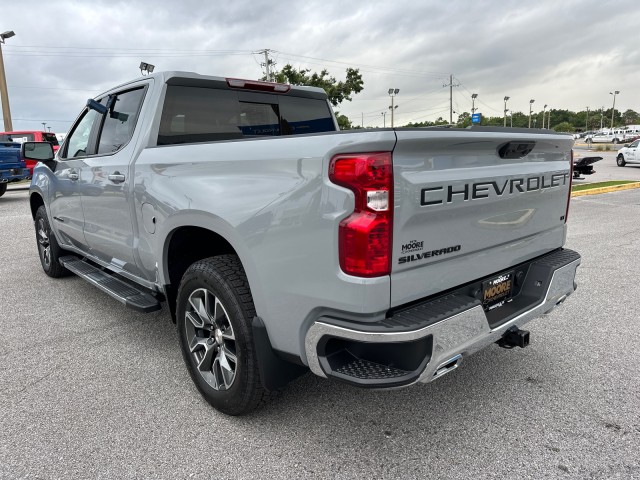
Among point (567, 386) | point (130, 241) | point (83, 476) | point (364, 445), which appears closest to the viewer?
point (83, 476)

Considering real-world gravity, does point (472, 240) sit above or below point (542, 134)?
below

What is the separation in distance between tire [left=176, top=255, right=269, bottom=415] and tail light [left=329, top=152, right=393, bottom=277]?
0.73 m

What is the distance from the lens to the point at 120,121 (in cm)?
368

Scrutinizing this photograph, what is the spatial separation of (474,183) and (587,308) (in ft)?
9.20

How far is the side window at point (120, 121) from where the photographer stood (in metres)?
3.46

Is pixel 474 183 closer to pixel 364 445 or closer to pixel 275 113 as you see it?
pixel 364 445

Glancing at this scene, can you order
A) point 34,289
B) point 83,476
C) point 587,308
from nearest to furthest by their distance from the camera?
point 83,476
point 587,308
point 34,289

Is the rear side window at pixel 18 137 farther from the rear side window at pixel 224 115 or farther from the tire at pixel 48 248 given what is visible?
the rear side window at pixel 224 115

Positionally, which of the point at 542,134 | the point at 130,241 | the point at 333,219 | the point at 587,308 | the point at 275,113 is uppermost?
the point at 275,113

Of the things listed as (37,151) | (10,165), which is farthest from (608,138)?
(37,151)

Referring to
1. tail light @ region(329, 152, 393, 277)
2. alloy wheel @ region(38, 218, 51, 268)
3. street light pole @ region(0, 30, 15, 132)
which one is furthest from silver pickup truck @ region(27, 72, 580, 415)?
street light pole @ region(0, 30, 15, 132)

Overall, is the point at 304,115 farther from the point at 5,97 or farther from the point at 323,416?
the point at 5,97

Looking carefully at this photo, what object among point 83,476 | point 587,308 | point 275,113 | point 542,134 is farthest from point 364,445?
point 587,308

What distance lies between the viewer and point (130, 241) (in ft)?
11.0
